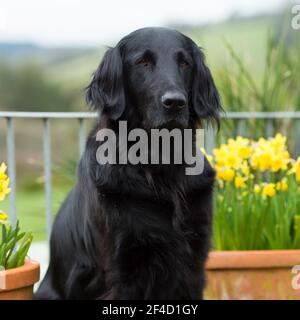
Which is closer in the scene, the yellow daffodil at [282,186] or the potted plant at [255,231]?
the potted plant at [255,231]

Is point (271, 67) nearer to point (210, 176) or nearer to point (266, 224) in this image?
point (266, 224)

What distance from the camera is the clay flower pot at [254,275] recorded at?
3.19 m

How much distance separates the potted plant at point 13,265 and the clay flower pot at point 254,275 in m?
0.88

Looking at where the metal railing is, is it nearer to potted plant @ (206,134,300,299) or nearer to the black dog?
potted plant @ (206,134,300,299)

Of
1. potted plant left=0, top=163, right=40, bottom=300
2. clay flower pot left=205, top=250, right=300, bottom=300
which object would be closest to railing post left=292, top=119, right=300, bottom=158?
clay flower pot left=205, top=250, right=300, bottom=300

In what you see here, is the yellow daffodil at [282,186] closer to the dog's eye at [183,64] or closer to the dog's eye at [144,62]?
the dog's eye at [183,64]

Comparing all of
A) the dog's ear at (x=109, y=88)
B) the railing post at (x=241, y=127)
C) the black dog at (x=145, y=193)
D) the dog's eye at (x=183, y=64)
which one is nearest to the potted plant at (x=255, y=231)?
the black dog at (x=145, y=193)

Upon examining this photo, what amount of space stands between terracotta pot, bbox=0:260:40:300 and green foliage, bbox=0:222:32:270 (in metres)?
0.04

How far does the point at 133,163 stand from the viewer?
273 cm

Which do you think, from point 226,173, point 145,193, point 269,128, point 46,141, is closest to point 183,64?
point 145,193

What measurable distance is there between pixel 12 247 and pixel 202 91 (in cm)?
99

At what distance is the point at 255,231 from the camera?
3.31m
